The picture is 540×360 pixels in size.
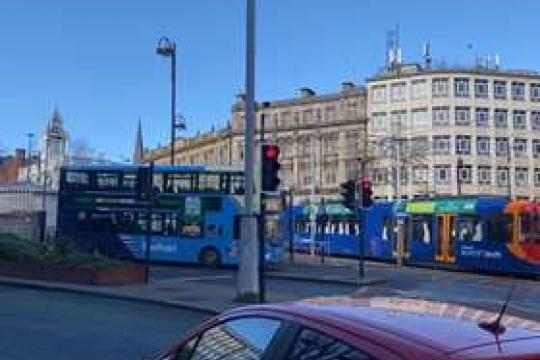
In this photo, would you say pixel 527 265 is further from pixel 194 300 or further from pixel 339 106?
pixel 339 106

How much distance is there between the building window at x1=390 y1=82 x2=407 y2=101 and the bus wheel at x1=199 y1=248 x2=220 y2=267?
8535 cm

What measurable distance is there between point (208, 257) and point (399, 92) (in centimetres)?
8592

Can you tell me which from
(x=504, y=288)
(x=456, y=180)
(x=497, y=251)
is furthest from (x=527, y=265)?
(x=456, y=180)

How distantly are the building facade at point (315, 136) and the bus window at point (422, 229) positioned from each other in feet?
241

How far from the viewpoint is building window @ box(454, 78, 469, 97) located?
121m

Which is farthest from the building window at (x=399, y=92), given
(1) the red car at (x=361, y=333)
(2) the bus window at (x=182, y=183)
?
(1) the red car at (x=361, y=333)

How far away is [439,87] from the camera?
4779 inches

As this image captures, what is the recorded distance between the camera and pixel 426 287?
3216cm

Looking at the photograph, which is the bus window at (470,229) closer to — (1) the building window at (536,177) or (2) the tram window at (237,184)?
(2) the tram window at (237,184)

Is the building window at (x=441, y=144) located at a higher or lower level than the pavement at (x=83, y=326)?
higher

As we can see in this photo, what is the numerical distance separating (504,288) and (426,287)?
2972 mm

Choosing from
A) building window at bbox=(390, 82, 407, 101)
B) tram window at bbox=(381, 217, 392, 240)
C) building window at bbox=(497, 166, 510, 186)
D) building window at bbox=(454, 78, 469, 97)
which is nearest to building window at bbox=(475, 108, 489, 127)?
building window at bbox=(454, 78, 469, 97)

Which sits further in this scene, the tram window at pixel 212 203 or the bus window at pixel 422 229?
the bus window at pixel 422 229

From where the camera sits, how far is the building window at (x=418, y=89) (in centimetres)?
12188
